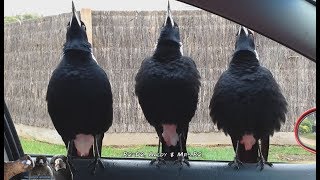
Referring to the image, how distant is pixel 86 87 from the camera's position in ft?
8.95

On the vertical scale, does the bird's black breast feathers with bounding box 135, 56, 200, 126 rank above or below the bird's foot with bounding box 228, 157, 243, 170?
above

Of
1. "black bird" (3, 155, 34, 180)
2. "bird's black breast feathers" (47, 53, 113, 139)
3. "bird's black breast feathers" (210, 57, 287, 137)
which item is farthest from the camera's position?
"bird's black breast feathers" (47, 53, 113, 139)

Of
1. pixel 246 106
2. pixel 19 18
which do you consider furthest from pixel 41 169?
pixel 246 106

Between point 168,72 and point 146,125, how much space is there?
30cm

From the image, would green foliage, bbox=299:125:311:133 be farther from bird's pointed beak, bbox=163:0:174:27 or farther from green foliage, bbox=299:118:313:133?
bird's pointed beak, bbox=163:0:174:27

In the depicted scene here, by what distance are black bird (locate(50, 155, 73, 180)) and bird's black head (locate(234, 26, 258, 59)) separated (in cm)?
103

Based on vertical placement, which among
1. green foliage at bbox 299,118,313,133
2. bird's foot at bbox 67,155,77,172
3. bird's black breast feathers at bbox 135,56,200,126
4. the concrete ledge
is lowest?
bird's foot at bbox 67,155,77,172

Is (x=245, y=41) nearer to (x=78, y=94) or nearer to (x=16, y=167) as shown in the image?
(x=78, y=94)

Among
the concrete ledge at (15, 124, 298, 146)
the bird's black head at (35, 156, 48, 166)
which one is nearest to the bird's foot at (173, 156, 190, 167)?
the concrete ledge at (15, 124, 298, 146)

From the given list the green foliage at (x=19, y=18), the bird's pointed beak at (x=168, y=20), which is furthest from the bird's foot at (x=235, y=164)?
the green foliage at (x=19, y=18)

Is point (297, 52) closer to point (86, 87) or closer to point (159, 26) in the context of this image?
point (159, 26)

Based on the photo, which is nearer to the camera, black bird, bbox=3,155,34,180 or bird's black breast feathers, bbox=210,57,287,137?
black bird, bbox=3,155,34,180

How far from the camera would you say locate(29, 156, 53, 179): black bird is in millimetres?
2551

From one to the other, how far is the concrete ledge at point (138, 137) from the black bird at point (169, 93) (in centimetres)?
6
